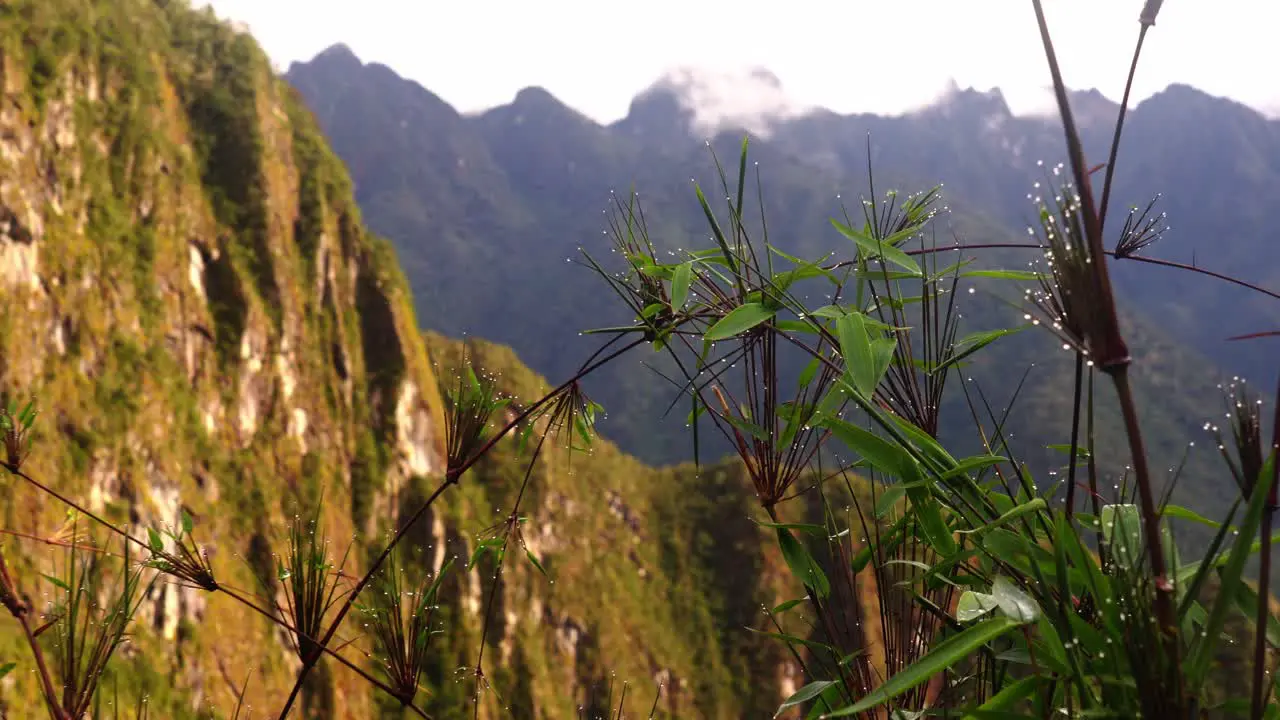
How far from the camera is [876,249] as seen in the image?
40.9 inches

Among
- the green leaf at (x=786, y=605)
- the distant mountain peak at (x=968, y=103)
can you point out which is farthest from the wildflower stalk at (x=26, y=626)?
the distant mountain peak at (x=968, y=103)

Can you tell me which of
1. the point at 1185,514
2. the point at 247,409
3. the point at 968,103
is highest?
the point at 968,103

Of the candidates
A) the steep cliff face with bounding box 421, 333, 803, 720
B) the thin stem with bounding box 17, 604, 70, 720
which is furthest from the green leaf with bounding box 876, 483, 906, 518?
the steep cliff face with bounding box 421, 333, 803, 720

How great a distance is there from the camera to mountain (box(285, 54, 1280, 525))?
4818 inches

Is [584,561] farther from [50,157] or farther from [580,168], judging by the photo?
[580,168]

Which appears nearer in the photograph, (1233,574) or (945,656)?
(1233,574)

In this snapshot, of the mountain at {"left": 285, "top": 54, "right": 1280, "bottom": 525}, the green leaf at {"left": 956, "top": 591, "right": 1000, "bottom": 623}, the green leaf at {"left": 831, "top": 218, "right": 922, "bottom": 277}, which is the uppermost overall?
the mountain at {"left": 285, "top": 54, "right": 1280, "bottom": 525}

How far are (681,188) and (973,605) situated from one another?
13648cm

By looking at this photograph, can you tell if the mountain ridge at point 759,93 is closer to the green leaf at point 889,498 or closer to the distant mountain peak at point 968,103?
the distant mountain peak at point 968,103

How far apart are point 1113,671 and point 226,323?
123ft

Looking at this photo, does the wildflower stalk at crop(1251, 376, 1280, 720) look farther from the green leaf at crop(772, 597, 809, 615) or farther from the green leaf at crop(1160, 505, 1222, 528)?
the green leaf at crop(772, 597, 809, 615)

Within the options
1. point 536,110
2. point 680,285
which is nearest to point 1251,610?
point 680,285

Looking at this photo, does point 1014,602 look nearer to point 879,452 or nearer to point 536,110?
point 879,452

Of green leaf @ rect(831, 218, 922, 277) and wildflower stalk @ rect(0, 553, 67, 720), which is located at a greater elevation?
green leaf @ rect(831, 218, 922, 277)
